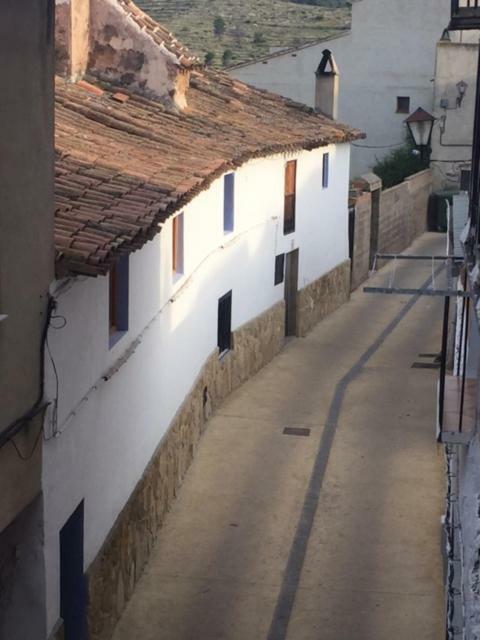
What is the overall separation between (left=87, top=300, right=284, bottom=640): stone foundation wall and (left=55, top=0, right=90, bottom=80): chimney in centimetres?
513

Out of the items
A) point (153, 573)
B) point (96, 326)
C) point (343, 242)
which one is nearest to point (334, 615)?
point (153, 573)

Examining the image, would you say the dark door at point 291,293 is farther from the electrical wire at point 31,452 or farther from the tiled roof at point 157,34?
the electrical wire at point 31,452

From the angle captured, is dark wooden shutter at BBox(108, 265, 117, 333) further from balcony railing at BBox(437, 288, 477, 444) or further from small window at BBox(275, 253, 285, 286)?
small window at BBox(275, 253, 285, 286)

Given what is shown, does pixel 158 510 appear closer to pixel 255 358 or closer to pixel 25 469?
pixel 25 469

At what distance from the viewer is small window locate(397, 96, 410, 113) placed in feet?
140

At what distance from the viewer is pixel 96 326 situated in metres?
10.8

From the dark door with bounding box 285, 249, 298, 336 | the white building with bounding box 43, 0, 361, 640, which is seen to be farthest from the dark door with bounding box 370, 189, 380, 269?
the dark door with bounding box 285, 249, 298, 336

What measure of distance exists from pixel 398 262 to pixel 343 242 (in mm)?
6516

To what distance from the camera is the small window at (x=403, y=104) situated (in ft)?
140

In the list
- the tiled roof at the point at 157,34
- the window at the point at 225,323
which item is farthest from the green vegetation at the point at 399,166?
the tiled roof at the point at 157,34

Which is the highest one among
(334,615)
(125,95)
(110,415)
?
(125,95)

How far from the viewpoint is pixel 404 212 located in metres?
36.8

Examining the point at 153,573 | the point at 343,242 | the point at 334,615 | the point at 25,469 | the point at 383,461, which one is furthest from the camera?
the point at 343,242

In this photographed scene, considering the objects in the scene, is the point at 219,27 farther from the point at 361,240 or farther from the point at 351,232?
the point at 351,232
